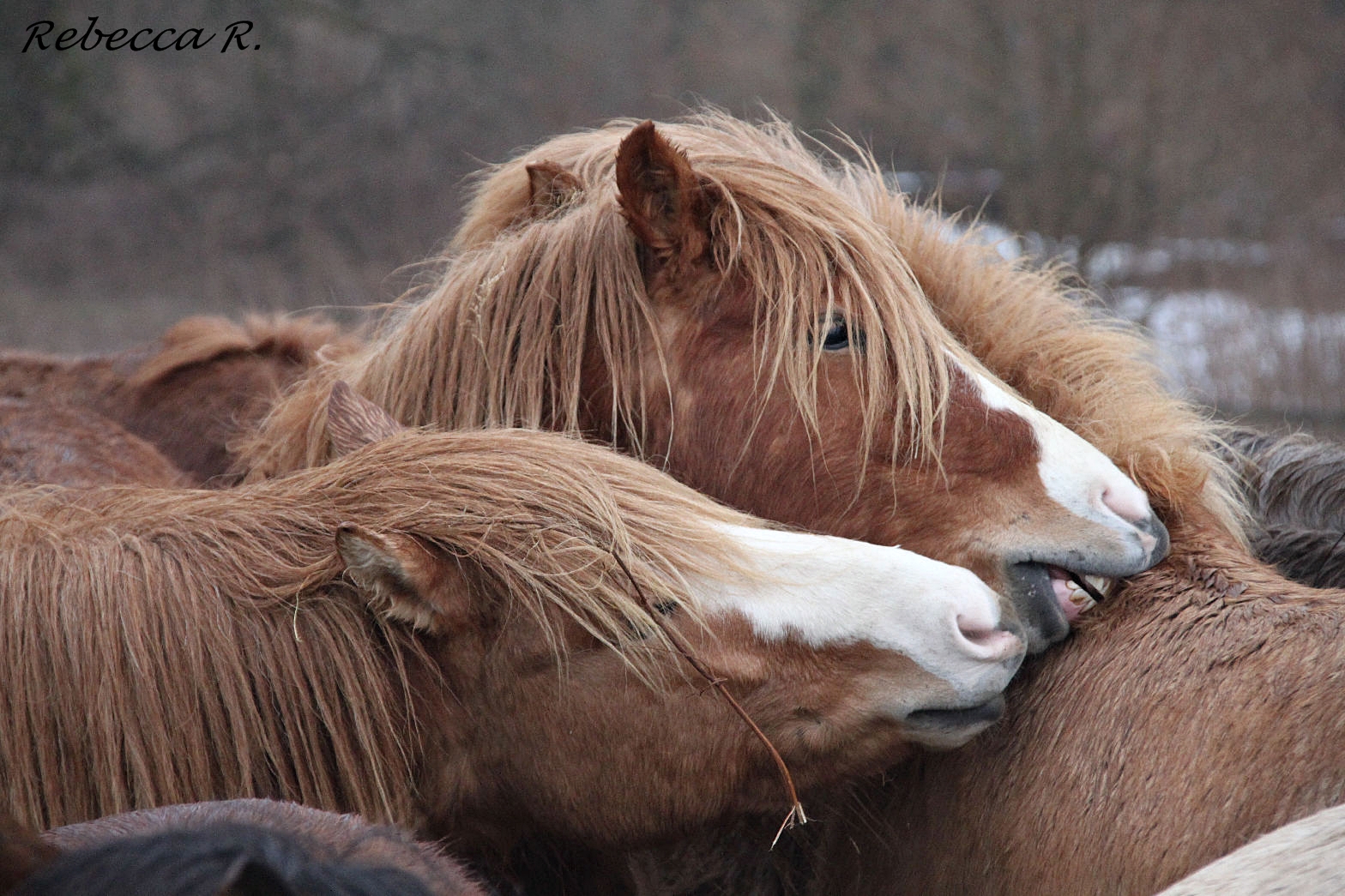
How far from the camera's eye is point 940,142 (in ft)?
A: 28.1

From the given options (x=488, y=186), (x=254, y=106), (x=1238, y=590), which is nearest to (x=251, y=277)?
(x=254, y=106)

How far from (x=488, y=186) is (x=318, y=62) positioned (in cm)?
754

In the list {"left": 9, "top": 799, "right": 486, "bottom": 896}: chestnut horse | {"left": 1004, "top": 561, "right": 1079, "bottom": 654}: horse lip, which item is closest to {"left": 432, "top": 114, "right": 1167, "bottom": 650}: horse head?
{"left": 1004, "top": 561, "right": 1079, "bottom": 654}: horse lip

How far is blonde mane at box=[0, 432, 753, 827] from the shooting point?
5.08 ft

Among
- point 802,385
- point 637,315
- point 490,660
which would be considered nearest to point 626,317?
point 637,315

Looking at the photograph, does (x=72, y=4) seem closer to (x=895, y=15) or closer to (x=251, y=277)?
(x=251, y=277)

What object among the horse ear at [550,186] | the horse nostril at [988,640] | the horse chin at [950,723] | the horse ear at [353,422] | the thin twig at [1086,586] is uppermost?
the horse ear at [550,186]

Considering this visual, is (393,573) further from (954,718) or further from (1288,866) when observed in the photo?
(1288,866)

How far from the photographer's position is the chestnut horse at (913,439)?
4.98 feet

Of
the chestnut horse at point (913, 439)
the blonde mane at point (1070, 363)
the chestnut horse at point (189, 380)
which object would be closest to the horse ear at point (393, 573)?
the chestnut horse at point (913, 439)

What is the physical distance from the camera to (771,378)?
188 centimetres

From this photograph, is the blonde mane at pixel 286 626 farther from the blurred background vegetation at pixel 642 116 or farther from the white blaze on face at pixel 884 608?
the blurred background vegetation at pixel 642 116

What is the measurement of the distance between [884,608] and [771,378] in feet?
1.68

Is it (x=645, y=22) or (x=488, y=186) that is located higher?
(x=645, y=22)
